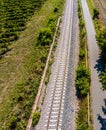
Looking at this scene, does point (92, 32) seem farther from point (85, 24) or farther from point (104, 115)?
point (104, 115)

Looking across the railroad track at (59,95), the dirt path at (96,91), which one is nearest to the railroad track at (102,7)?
the dirt path at (96,91)

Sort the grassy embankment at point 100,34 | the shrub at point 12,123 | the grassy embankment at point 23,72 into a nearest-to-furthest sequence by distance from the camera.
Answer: the shrub at point 12,123 → the grassy embankment at point 100,34 → the grassy embankment at point 23,72

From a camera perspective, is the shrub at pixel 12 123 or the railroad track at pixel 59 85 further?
the shrub at pixel 12 123

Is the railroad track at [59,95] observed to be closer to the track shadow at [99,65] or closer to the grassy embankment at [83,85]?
the grassy embankment at [83,85]

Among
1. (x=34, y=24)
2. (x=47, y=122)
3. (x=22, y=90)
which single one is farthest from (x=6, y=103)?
(x=34, y=24)

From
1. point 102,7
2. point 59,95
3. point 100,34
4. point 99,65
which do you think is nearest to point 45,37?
point 100,34

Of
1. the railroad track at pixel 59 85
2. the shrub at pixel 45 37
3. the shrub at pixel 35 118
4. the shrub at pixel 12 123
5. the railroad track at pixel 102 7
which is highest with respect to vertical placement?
the railroad track at pixel 102 7
